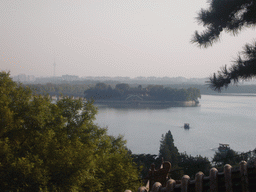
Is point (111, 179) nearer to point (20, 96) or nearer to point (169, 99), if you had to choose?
point (20, 96)

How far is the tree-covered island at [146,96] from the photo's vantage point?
2956cm

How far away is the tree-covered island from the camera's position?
29.6 metres

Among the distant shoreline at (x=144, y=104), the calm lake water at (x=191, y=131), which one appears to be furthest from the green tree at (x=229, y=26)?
the distant shoreline at (x=144, y=104)

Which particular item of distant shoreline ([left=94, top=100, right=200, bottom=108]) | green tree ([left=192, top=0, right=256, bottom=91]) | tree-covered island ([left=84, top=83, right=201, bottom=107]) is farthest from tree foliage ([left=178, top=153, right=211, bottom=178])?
tree-covered island ([left=84, top=83, right=201, bottom=107])

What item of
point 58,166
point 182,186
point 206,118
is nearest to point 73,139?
point 58,166

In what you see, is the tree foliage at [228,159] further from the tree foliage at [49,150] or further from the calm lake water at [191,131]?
the calm lake water at [191,131]

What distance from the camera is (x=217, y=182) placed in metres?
0.83

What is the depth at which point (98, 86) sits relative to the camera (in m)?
34.2

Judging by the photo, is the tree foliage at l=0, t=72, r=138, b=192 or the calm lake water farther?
the calm lake water

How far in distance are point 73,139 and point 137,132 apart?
1243 centimetres

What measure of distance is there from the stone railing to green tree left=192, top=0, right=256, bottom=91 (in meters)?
0.93

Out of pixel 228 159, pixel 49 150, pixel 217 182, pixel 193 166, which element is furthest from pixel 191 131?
pixel 217 182

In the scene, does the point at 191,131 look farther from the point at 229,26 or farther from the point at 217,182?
the point at 217,182

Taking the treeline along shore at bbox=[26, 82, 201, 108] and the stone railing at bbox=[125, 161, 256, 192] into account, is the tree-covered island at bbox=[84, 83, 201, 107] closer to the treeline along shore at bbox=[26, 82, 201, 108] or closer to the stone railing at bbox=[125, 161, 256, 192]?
the treeline along shore at bbox=[26, 82, 201, 108]
